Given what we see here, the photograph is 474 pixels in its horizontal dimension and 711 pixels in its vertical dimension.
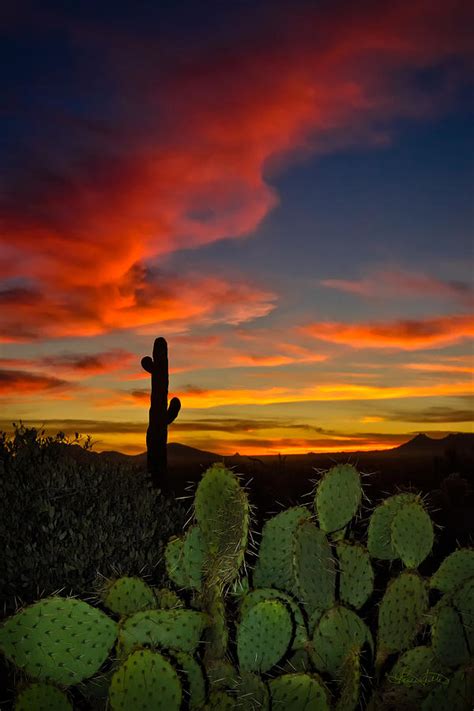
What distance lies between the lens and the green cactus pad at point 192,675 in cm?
493

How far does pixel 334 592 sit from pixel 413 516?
2.85ft

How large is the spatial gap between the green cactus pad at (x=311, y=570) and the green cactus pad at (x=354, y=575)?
0.24 metres

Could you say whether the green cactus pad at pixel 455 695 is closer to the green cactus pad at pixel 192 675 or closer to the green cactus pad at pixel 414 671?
the green cactus pad at pixel 414 671

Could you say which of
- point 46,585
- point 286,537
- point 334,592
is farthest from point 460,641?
point 46,585

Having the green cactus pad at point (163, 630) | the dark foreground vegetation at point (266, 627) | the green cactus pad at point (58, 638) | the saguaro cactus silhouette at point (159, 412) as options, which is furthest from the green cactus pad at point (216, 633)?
the saguaro cactus silhouette at point (159, 412)

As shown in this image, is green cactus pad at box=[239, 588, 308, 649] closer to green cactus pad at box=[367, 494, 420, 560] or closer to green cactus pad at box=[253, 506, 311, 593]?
green cactus pad at box=[253, 506, 311, 593]

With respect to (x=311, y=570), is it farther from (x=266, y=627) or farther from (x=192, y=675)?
(x=192, y=675)

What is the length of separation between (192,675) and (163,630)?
33 centimetres

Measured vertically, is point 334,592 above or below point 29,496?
below

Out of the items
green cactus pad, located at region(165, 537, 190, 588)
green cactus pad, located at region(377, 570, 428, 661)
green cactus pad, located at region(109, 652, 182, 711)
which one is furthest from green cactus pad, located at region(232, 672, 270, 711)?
green cactus pad, located at region(377, 570, 428, 661)

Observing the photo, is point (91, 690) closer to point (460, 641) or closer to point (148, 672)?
point (148, 672)

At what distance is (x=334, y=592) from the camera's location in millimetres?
5855

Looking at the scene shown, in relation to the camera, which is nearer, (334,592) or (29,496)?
(334,592)

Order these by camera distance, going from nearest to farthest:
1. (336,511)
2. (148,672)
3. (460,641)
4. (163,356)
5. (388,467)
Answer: (148,672) → (460,641) → (336,511) → (163,356) → (388,467)
